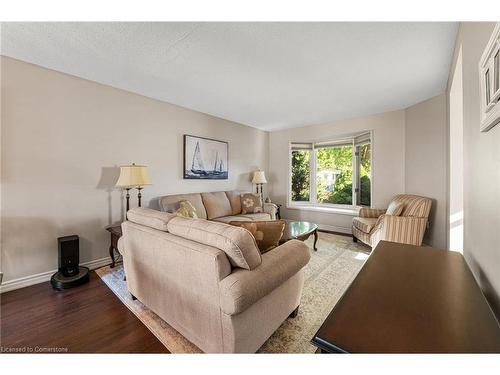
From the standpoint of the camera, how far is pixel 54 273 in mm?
2346

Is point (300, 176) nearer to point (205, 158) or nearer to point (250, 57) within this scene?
point (205, 158)

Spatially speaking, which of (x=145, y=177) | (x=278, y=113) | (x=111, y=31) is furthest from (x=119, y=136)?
(x=278, y=113)

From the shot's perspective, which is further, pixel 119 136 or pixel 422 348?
pixel 119 136

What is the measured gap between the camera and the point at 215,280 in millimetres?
1146

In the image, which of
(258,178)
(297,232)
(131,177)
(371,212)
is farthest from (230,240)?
(258,178)

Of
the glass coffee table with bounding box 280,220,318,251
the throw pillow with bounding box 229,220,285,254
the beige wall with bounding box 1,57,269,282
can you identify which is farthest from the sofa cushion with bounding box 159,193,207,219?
the throw pillow with bounding box 229,220,285,254

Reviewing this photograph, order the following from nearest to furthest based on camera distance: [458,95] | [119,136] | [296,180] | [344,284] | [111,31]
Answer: [111,31]
[344,284]
[458,95]
[119,136]
[296,180]

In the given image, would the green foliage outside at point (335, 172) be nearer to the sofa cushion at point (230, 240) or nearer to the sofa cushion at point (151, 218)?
the sofa cushion at point (230, 240)

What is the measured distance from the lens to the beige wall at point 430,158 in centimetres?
299

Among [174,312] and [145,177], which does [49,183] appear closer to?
[145,177]

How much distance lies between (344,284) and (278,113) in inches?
117

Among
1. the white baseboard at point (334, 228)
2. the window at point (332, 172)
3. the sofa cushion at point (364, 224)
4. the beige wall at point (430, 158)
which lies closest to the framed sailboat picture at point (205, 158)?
the window at point (332, 172)

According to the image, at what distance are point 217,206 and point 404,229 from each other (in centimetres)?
278

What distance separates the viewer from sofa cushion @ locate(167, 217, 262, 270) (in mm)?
1182
